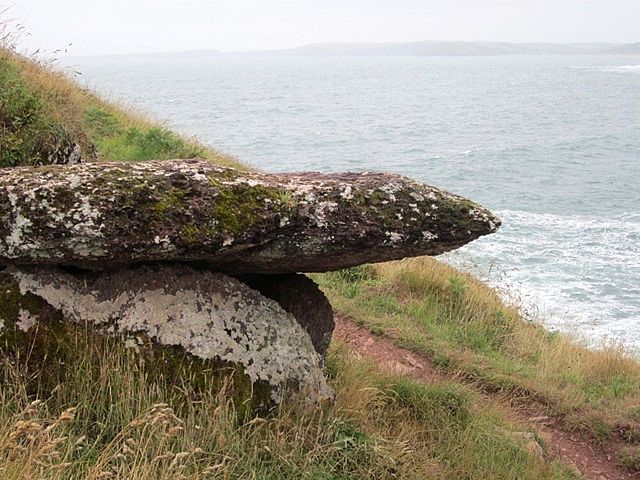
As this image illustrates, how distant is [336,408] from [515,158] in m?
40.2

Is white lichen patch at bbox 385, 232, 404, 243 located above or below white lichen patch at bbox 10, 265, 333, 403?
above

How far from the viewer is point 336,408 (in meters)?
6.00

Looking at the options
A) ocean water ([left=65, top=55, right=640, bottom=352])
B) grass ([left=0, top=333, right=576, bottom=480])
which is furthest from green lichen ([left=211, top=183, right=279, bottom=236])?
ocean water ([left=65, top=55, right=640, bottom=352])

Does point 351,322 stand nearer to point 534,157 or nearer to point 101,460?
point 101,460

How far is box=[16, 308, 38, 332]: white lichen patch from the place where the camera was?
523 cm

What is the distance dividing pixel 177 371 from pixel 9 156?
11.3ft

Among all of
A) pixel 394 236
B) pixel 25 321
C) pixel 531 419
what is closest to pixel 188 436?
pixel 25 321

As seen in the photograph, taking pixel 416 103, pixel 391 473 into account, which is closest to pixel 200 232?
pixel 391 473

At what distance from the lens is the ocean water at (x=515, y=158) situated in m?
19.3

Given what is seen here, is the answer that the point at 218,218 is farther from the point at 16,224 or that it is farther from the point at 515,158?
the point at 515,158

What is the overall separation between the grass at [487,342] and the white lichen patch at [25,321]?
5651 mm

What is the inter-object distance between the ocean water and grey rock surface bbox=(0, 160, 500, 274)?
10504 mm

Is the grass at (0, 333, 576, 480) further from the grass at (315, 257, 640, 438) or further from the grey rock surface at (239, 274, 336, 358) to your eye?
the grass at (315, 257, 640, 438)

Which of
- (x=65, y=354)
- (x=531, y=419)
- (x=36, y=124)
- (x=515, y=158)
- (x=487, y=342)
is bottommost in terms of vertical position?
(x=515, y=158)
